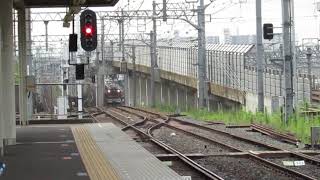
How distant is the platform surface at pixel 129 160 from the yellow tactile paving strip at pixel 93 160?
11 centimetres

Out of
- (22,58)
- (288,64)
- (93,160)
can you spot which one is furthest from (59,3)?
(93,160)

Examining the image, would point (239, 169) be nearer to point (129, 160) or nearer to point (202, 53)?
point (129, 160)

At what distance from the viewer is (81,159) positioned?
12383 mm

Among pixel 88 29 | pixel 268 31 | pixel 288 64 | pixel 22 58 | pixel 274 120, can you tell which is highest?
pixel 268 31

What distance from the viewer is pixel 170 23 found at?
5472 cm

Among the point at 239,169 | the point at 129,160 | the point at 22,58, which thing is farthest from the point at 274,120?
the point at 129,160

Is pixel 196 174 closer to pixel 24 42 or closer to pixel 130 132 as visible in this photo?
pixel 24 42

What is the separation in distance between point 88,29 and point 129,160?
5.42 meters

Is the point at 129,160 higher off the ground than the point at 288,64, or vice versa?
the point at 288,64

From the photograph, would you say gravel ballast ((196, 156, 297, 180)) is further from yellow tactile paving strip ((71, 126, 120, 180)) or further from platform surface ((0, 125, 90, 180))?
platform surface ((0, 125, 90, 180))

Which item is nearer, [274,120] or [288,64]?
[288,64]

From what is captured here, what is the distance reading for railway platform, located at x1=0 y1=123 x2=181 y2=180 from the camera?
10250 millimetres

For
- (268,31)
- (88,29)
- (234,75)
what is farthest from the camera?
(234,75)

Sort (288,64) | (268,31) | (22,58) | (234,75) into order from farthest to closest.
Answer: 1. (234,75)
2. (268,31)
3. (288,64)
4. (22,58)
